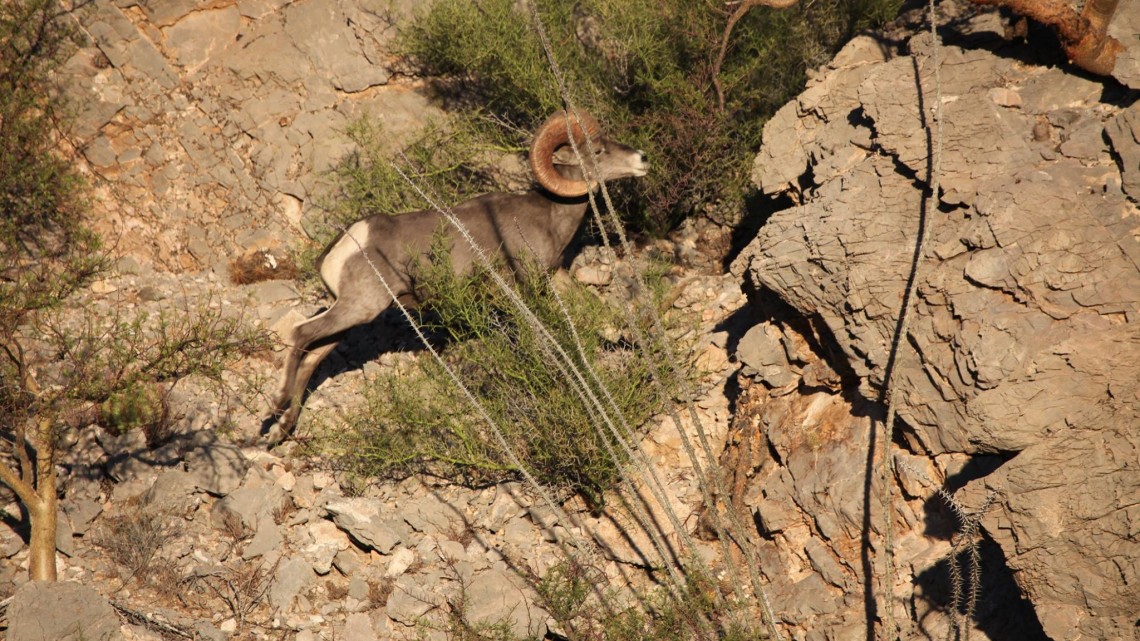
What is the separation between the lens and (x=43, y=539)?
19.5ft

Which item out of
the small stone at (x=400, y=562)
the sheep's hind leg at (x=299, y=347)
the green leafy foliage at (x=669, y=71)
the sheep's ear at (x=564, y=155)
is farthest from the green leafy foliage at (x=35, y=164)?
the sheep's ear at (x=564, y=155)

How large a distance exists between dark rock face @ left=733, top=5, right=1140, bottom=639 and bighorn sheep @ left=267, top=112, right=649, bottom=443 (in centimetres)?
204

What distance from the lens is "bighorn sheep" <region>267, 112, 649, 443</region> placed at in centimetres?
720

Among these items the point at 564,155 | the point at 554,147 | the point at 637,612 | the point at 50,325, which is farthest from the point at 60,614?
the point at 564,155

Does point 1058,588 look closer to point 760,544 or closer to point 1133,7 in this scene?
point 760,544

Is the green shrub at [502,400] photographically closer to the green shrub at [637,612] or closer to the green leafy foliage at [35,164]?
the green shrub at [637,612]

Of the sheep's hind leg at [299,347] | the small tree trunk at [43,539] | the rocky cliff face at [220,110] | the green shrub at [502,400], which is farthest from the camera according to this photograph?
the rocky cliff face at [220,110]

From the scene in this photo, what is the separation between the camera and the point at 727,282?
7789 millimetres

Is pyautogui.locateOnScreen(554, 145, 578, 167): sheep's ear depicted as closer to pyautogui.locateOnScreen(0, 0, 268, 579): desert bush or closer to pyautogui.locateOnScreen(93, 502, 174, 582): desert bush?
pyautogui.locateOnScreen(0, 0, 268, 579): desert bush

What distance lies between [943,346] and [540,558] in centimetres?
300

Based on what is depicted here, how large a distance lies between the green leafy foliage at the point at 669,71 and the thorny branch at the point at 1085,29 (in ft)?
8.84

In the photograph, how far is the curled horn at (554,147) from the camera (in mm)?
7391

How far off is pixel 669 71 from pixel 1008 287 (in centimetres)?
410

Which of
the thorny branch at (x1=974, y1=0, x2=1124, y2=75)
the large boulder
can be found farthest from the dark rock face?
the large boulder
